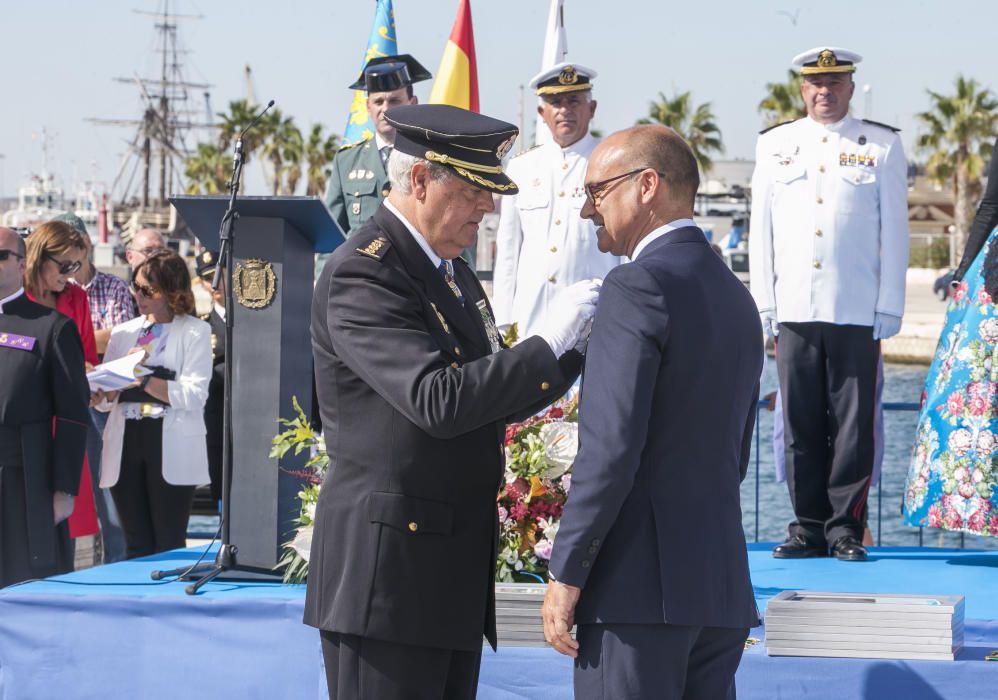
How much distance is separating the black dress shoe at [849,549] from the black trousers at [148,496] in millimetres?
3034

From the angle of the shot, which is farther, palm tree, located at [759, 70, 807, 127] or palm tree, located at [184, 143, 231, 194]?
palm tree, located at [184, 143, 231, 194]

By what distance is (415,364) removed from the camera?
286 centimetres

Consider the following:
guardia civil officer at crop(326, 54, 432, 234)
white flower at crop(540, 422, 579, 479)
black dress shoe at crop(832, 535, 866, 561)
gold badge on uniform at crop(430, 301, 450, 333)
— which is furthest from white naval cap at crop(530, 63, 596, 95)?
gold badge on uniform at crop(430, 301, 450, 333)

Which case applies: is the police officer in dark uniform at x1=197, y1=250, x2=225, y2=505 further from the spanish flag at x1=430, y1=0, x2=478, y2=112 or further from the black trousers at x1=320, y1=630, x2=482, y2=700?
the black trousers at x1=320, y1=630, x2=482, y2=700

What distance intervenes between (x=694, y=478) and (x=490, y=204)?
Result: 0.78 metres

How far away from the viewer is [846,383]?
5797mm

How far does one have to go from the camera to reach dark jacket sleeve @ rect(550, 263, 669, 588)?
9.17 ft

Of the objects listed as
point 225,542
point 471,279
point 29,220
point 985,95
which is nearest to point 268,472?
point 225,542

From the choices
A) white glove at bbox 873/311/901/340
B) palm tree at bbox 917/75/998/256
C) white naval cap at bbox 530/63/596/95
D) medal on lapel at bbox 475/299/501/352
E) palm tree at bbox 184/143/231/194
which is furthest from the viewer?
palm tree at bbox 184/143/231/194

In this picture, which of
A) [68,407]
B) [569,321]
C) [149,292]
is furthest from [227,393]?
[569,321]

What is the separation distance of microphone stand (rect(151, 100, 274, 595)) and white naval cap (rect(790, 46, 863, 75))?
88.3 inches

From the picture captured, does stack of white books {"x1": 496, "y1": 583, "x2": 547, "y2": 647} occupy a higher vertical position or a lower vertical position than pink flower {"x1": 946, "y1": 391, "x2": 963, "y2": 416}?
lower

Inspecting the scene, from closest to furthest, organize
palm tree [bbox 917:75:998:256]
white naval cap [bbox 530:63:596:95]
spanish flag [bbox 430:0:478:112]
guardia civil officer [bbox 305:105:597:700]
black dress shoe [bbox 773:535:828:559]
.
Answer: guardia civil officer [bbox 305:105:597:700] → black dress shoe [bbox 773:535:828:559] → white naval cap [bbox 530:63:596:95] → spanish flag [bbox 430:0:478:112] → palm tree [bbox 917:75:998:256]

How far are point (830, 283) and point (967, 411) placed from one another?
77 centimetres
